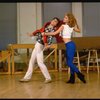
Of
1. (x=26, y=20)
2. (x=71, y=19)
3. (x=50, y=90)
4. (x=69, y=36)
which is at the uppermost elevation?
(x=26, y=20)

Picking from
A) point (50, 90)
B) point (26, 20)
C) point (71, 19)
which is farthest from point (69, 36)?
point (26, 20)

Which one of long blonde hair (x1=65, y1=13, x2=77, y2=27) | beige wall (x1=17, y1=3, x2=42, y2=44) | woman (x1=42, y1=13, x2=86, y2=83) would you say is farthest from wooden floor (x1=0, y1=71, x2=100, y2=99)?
beige wall (x1=17, y1=3, x2=42, y2=44)

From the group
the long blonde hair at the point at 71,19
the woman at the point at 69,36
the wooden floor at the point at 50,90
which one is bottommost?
the wooden floor at the point at 50,90

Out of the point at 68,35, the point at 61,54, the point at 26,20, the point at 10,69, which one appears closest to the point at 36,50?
the point at 68,35

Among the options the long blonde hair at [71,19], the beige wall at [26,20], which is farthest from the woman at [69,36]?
the beige wall at [26,20]

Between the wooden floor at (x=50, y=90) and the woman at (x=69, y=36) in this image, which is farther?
the woman at (x=69, y=36)

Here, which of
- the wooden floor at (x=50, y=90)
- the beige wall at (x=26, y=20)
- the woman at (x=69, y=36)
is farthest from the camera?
the beige wall at (x=26, y=20)

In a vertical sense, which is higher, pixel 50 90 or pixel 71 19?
pixel 71 19

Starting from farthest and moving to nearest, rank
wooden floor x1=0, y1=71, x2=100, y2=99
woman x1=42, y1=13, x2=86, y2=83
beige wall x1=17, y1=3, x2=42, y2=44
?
beige wall x1=17, y1=3, x2=42, y2=44
woman x1=42, y1=13, x2=86, y2=83
wooden floor x1=0, y1=71, x2=100, y2=99

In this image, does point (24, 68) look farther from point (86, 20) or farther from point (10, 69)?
point (86, 20)

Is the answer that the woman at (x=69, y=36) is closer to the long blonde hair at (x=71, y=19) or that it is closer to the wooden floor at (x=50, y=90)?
the long blonde hair at (x=71, y=19)

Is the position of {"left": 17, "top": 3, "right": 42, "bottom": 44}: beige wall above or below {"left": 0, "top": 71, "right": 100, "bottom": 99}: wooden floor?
above

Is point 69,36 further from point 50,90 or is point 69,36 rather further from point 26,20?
point 26,20

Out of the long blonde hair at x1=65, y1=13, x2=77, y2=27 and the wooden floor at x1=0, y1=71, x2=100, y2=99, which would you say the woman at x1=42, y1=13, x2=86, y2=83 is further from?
the wooden floor at x1=0, y1=71, x2=100, y2=99
